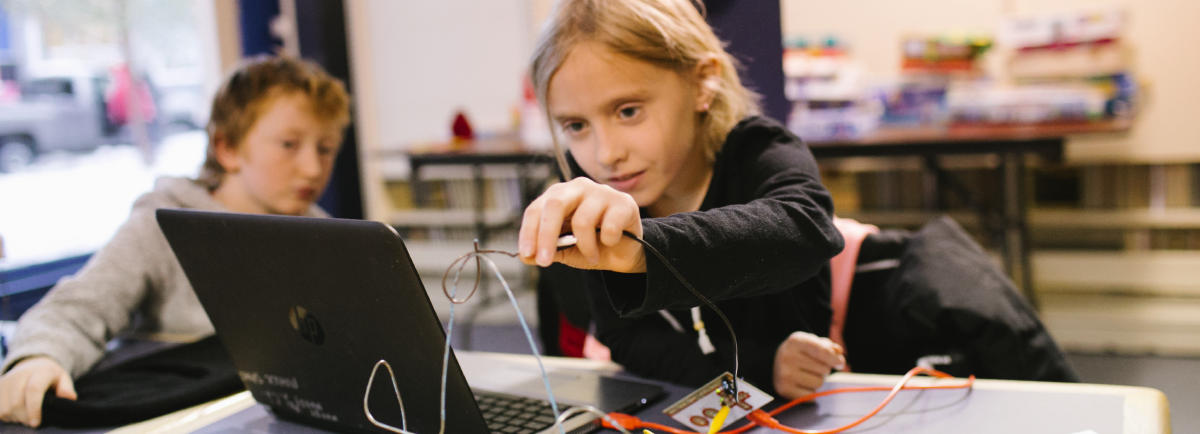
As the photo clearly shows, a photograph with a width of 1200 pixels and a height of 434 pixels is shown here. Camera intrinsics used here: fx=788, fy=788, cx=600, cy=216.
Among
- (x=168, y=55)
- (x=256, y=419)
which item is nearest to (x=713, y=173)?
(x=256, y=419)

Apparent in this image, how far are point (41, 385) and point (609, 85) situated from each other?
68cm

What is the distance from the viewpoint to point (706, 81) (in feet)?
3.26

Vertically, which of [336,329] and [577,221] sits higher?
[577,221]

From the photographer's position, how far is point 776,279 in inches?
26.0

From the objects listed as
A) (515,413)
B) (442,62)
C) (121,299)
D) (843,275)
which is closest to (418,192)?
(442,62)

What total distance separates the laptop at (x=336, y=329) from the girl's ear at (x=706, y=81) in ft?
1.19

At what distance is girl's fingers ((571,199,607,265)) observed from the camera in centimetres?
49

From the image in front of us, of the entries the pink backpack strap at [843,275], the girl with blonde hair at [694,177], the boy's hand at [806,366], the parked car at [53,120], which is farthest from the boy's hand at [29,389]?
the parked car at [53,120]

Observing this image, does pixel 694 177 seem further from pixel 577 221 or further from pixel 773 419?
pixel 577 221

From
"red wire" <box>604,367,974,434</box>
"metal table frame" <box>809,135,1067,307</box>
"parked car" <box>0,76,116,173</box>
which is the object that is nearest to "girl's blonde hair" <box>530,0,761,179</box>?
"red wire" <box>604,367,974,434</box>

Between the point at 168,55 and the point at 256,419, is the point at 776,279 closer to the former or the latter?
the point at 256,419

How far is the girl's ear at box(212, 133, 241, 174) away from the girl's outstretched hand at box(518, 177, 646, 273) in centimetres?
109

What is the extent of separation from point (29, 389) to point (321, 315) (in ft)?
1.39

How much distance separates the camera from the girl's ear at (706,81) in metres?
0.98
